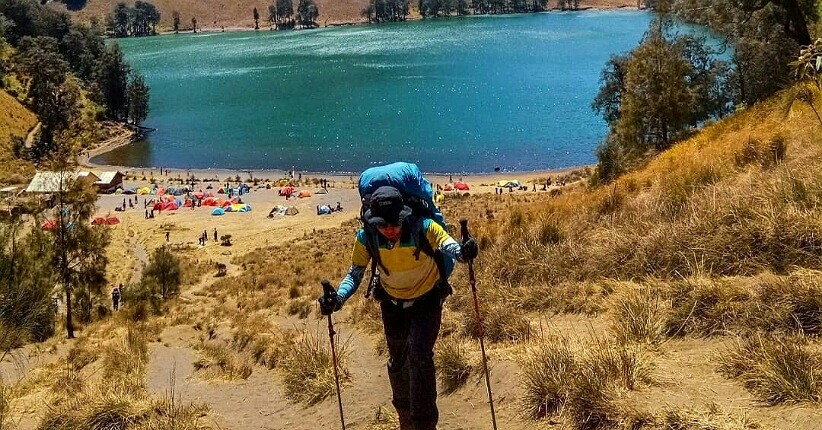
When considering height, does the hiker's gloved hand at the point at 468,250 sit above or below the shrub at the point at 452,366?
above

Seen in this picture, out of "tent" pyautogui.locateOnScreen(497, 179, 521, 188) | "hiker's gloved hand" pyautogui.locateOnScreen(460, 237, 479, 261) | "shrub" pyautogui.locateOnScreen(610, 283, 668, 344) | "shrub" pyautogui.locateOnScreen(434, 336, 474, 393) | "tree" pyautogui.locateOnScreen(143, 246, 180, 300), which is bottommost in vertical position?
"tent" pyautogui.locateOnScreen(497, 179, 521, 188)

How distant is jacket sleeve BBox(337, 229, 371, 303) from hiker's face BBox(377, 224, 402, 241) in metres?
0.37

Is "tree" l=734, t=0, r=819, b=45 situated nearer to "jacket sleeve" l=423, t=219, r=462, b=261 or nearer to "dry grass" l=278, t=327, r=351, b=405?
"dry grass" l=278, t=327, r=351, b=405

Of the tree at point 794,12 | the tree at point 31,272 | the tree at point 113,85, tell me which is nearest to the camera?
the tree at point 31,272

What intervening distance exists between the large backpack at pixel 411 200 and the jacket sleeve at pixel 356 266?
10cm

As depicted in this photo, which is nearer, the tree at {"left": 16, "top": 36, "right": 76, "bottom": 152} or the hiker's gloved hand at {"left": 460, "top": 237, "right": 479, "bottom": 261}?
the hiker's gloved hand at {"left": 460, "top": 237, "right": 479, "bottom": 261}

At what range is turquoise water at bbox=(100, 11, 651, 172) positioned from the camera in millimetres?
62375

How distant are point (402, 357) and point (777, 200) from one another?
4.61m

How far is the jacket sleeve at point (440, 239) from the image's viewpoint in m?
4.29

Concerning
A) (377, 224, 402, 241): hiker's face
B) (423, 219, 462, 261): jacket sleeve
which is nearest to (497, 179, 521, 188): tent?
(423, 219, 462, 261): jacket sleeve

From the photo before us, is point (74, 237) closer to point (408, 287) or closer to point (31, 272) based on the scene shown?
point (31, 272)

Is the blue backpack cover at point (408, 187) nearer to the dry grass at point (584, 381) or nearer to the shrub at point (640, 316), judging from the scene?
the dry grass at point (584, 381)


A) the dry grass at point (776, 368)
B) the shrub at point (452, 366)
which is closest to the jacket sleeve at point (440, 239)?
the shrub at point (452, 366)

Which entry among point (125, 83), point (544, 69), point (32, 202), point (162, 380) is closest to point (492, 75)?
point (544, 69)
